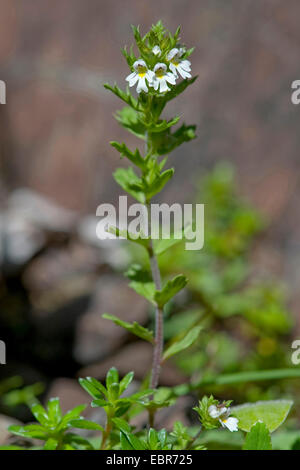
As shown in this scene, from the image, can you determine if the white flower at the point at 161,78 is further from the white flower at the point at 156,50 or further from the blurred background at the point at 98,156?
the blurred background at the point at 98,156

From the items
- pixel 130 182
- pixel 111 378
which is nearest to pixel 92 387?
pixel 111 378

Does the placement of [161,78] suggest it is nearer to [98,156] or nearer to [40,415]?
[40,415]

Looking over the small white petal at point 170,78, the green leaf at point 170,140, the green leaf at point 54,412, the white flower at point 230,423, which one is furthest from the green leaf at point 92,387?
the small white petal at point 170,78

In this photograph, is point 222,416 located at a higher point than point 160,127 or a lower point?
lower

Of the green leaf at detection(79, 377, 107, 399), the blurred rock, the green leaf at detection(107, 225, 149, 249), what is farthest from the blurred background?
the green leaf at detection(107, 225, 149, 249)

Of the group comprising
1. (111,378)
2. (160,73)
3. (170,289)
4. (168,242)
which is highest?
(160,73)

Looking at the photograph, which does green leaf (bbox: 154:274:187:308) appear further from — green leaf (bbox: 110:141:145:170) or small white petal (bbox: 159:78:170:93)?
small white petal (bbox: 159:78:170:93)

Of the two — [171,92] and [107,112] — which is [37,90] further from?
[171,92]
